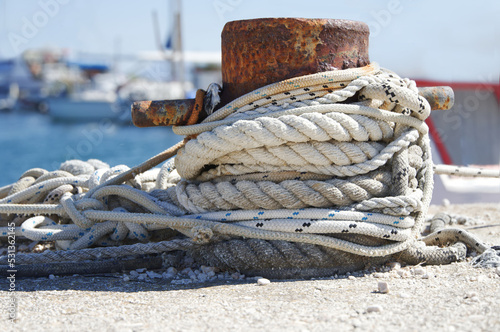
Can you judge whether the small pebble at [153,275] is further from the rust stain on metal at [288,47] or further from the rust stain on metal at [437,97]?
the rust stain on metal at [437,97]

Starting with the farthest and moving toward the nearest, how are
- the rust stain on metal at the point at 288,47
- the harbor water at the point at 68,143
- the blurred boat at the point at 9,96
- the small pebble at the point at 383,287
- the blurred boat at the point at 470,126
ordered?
the blurred boat at the point at 9,96 < the harbor water at the point at 68,143 < the blurred boat at the point at 470,126 < the rust stain on metal at the point at 288,47 < the small pebble at the point at 383,287

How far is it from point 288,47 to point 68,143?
26098 millimetres

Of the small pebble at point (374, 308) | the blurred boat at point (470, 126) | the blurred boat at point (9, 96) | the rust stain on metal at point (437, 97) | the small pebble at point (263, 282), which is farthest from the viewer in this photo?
the blurred boat at point (9, 96)

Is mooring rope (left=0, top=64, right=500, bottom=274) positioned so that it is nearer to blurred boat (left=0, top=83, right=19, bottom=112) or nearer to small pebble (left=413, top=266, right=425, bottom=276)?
small pebble (left=413, top=266, right=425, bottom=276)

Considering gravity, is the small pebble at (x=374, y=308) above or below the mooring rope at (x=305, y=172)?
below

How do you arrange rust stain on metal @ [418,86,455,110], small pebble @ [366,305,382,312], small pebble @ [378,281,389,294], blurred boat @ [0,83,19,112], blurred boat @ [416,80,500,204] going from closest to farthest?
small pebble @ [366,305,382,312], small pebble @ [378,281,389,294], rust stain on metal @ [418,86,455,110], blurred boat @ [416,80,500,204], blurred boat @ [0,83,19,112]

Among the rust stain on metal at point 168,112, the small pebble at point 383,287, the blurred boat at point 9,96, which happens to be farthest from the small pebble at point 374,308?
the blurred boat at point 9,96

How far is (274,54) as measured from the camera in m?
2.39

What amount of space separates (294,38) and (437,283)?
114 cm

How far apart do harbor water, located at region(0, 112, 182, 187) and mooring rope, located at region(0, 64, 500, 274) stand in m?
12.7

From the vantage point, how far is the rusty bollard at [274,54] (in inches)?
93.4

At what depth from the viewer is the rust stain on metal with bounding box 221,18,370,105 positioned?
7.77ft

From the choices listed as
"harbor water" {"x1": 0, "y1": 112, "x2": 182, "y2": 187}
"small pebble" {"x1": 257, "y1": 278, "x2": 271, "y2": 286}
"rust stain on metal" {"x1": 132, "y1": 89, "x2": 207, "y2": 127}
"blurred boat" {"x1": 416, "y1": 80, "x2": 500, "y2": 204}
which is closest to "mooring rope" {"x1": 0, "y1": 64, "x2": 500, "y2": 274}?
"rust stain on metal" {"x1": 132, "y1": 89, "x2": 207, "y2": 127}

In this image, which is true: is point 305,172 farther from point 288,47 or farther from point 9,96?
point 9,96
